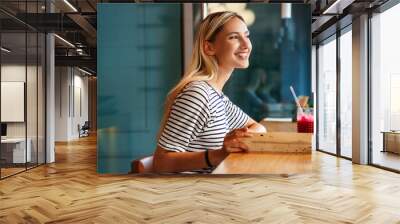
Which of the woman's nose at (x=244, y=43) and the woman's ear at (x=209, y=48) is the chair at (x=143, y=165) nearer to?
the woman's ear at (x=209, y=48)

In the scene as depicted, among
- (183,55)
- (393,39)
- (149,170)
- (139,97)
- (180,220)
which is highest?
(393,39)

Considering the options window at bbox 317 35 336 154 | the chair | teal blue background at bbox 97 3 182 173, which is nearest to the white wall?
window at bbox 317 35 336 154

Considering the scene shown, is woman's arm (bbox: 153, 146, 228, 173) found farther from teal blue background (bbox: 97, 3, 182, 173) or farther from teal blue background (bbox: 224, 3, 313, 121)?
teal blue background (bbox: 224, 3, 313, 121)

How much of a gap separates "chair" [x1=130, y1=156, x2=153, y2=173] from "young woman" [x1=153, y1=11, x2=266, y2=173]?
43cm

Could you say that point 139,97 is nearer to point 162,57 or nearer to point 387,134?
point 162,57

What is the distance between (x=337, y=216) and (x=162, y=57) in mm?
2669

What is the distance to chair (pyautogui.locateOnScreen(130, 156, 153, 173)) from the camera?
527 cm

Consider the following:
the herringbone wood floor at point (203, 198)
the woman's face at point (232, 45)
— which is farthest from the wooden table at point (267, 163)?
the woman's face at point (232, 45)

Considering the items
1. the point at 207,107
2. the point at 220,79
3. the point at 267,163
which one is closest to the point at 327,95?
the point at 220,79

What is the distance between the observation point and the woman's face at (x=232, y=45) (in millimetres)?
4445

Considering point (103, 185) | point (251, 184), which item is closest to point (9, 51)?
point (103, 185)

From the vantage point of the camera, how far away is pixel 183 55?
191 inches

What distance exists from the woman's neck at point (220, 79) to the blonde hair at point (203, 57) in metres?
0.04

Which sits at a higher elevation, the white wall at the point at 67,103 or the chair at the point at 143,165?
the white wall at the point at 67,103
